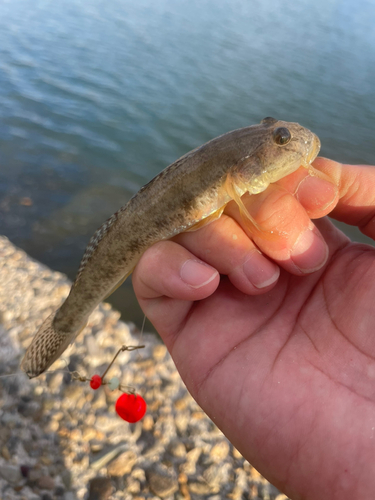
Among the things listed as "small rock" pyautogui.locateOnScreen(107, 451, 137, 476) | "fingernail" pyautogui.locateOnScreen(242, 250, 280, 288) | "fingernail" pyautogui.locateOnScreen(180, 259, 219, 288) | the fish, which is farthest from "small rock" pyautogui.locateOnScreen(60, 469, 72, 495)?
"fingernail" pyautogui.locateOnScreen(242, 250, 280, 288)

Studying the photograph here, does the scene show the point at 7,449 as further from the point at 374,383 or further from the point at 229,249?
the point at 374,383

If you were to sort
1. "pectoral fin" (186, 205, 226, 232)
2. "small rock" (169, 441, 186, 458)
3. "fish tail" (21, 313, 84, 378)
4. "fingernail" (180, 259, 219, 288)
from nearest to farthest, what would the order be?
"fingernail" (180, 259, 219, 288) → "pectoral fin" (186, 205, 226, 232) → "fish tail" (21, 313, 84, 378) → "small rock" (169, 441, 186, 458)

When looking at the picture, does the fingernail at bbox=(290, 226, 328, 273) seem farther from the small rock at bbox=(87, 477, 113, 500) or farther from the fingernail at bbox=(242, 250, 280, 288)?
the small rock at bbox=(87, 477, 113, 500)

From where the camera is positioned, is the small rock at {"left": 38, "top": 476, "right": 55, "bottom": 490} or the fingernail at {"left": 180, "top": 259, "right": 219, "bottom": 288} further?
the small rock at {"left": 38, "top": 476, "right": 55, "bottom": 490}

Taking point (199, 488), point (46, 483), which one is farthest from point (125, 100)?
point (199, 488)

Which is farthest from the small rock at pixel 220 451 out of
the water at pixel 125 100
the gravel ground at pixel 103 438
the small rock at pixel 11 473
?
the water at pixel 125 100

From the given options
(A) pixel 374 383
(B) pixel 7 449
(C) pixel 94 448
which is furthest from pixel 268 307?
(B) pixel 7 449
